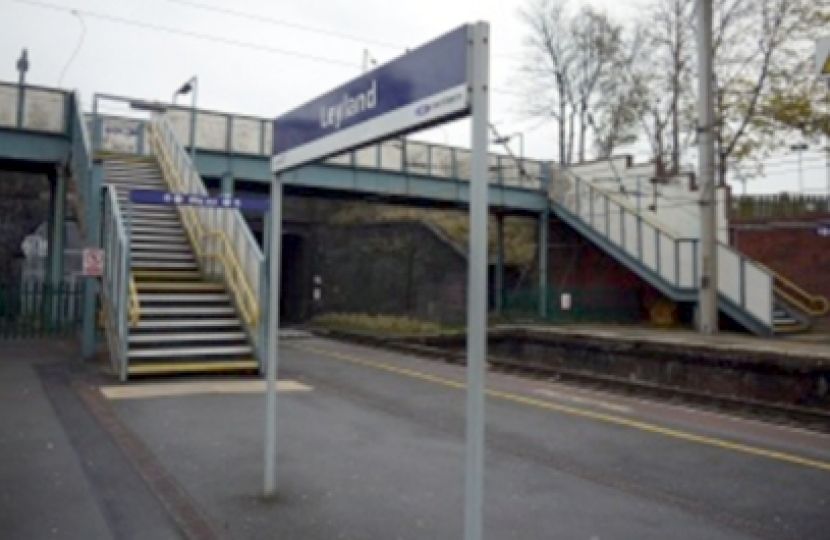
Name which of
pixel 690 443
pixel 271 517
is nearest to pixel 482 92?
pixel 271 517

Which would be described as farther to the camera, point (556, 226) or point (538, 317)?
point (556, 226)

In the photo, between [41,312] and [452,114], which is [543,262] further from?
[452,114]

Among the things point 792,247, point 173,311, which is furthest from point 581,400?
point 792,247

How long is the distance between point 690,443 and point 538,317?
19.9m

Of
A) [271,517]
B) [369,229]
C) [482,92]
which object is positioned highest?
[369,229]

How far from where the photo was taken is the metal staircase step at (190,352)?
12.0 metres

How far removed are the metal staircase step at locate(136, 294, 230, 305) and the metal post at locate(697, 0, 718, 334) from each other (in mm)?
13623

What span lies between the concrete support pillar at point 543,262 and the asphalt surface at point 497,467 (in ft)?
55.1

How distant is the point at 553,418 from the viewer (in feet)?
31.6

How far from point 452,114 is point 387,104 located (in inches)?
29.3

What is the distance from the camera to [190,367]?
12.1 m

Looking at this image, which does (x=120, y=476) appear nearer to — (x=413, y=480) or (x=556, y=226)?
(x=413, y=480)

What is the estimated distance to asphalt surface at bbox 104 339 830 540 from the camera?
5.32 metres

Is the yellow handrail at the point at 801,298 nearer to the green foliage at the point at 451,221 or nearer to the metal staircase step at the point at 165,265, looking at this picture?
the green foliage at the point at 451,221
